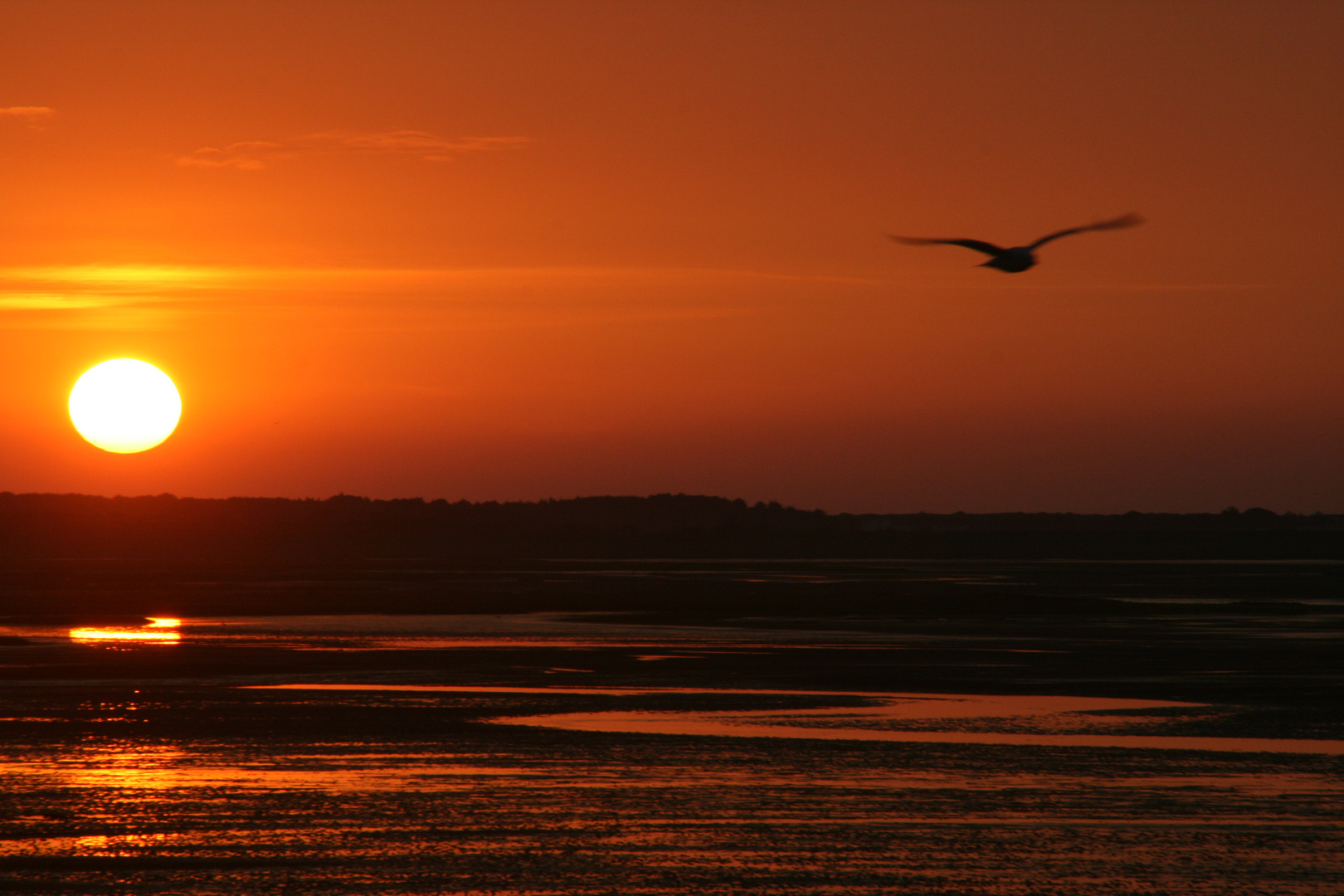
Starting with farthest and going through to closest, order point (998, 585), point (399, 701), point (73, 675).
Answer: point (998, 585) < point (73, 675) < point (399, 701)

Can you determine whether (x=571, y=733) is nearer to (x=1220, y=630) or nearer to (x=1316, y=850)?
(x=1316, y=850)

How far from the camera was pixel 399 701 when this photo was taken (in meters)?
25.0

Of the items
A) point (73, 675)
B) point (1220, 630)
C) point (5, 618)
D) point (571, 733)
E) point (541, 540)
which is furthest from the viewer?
point (541, 540)

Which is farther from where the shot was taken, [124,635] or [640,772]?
[124,635]

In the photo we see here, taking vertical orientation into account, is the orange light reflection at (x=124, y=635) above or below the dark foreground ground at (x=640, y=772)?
above

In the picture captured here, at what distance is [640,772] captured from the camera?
18109 millimetres

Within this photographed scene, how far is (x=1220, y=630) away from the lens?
4097 centimetres

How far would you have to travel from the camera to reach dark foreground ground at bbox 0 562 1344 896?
13.5 metres

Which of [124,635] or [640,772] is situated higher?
[124,635]

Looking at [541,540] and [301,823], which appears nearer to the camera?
[301,823]

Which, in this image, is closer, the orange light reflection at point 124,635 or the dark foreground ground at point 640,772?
the dark foreground ground at point 640,772

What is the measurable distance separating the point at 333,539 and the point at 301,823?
173m

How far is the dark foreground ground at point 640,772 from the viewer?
1348cm

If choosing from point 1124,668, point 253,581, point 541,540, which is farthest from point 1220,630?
point 541,540
